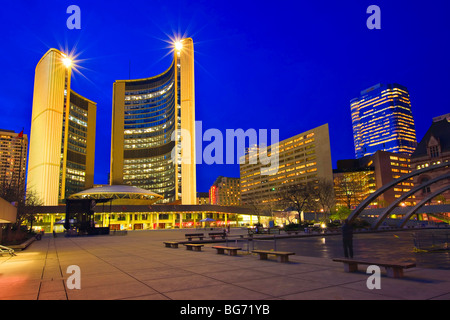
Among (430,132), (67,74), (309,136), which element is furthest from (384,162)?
(67,74)

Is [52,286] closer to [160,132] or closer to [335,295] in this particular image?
[335,295]

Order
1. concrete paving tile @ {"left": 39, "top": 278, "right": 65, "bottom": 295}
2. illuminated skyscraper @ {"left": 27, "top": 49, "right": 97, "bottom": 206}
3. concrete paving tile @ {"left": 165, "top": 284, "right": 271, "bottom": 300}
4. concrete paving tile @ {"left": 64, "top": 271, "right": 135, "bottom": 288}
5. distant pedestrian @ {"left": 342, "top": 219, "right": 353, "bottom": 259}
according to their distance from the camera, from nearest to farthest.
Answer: concrete paving tile @ {"left": 165, "top": 284, "right": 271, "bottom": 300}, concrete paving tile @ {"left": 39, "top": 278, "right": 65, "bottom": 295}, concrete paving tile @ {"left": 64, "top": 271, "right": 135, "bottom": 288}, distant pedestrian @ {"left": 342, "top": 219, "right": 353, "bottom": 259}, illuminated skyscraper @ {"left": 27, "top": 49, "right": 97, "bottom": 206}

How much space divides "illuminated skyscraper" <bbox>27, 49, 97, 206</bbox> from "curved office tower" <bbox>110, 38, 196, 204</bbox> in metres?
21.7

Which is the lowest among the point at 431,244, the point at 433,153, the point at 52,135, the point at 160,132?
the point at 431,244

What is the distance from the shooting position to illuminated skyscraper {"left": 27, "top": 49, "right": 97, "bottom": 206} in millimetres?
118375

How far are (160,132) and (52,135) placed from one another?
5273 cm

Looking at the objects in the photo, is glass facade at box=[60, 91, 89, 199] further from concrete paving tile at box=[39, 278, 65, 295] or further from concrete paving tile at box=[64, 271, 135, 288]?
concrete paving tile at box=[39, 278, 65, 295]

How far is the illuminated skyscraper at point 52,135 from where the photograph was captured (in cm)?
11838

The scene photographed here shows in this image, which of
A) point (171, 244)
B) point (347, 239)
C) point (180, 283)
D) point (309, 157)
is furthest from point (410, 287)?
point (309, 157)

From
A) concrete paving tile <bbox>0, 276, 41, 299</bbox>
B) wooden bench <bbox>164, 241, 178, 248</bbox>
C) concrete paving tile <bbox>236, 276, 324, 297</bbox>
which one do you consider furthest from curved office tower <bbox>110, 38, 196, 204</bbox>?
concrete paving tile <bbox>236, 276, 324, 297</bbox>

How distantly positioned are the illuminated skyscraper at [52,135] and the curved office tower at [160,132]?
21.7 meters

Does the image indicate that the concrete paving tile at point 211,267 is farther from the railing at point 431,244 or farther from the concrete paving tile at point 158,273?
the railing at point 431,244

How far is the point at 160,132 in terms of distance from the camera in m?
163
